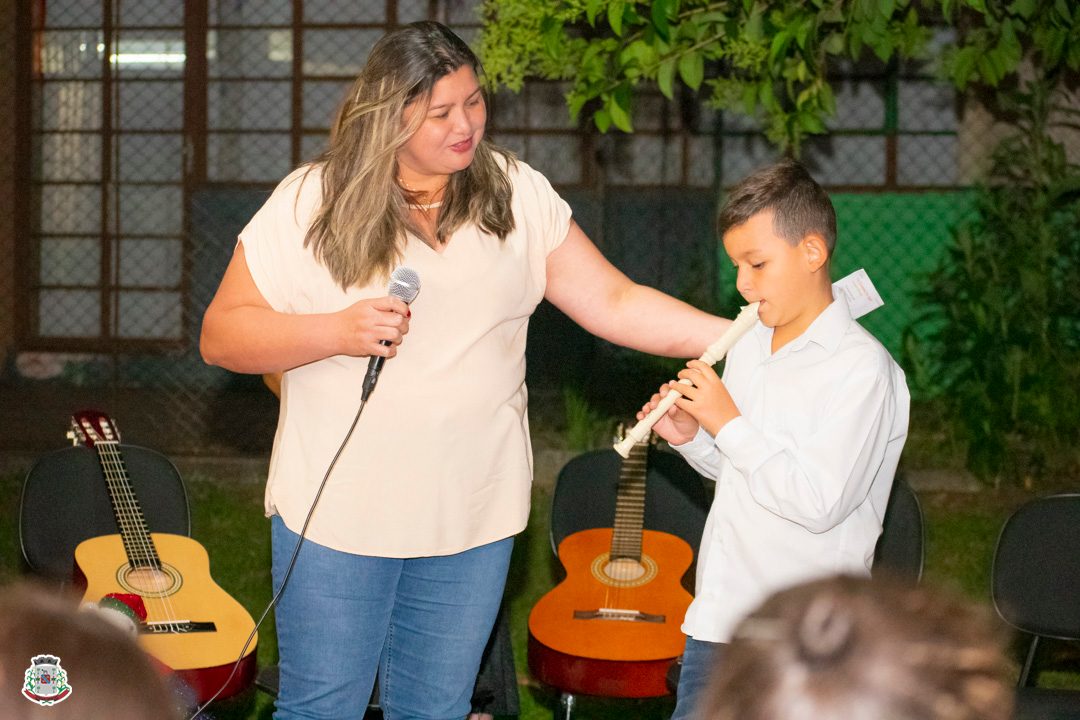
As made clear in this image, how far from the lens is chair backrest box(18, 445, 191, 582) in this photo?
11.3 feet

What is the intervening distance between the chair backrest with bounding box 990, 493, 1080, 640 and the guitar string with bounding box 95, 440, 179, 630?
82.4 inches

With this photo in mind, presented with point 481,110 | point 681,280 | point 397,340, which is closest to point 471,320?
point 397,340

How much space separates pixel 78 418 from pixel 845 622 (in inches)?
119

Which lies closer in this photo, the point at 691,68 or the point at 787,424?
the point at 787,424

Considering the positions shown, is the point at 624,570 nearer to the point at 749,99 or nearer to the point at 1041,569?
the point at 1041,569

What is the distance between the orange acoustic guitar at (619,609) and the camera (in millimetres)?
3229

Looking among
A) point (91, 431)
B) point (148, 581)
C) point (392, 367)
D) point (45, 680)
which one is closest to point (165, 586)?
point (148, 581)

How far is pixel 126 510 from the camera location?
3461mm

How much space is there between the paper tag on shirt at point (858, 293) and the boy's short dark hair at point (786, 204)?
0.09 metres

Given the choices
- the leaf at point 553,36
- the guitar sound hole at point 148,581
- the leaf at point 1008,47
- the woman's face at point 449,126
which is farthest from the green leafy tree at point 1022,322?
the woman's face at point 449,126

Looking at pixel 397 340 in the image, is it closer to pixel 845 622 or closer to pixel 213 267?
pixel 845 622

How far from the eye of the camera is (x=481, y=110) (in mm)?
2223

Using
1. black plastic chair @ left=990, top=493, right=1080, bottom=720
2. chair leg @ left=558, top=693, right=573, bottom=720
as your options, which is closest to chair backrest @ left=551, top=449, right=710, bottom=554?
chair leg @ left=558, top=693, right=573, bottom=720

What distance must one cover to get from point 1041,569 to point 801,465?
1.27 m
